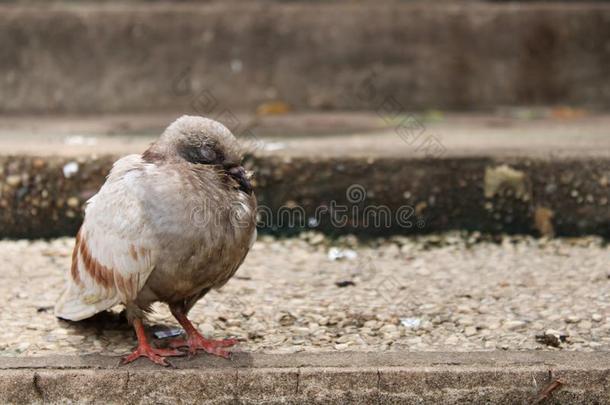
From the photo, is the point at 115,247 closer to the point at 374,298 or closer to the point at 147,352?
the point at 147,352

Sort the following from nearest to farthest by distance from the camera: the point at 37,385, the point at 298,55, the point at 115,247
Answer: the point at 37,385, the point at 115,247, the point at 298,55

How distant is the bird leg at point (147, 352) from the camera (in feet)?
10.3

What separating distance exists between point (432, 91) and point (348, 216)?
8.51 feet

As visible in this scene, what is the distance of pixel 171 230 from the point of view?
9.97ft

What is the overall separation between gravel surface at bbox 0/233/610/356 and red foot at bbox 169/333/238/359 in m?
0.08

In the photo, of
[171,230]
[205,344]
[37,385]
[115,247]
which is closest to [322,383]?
[205,344]

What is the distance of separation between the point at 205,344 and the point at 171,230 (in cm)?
48

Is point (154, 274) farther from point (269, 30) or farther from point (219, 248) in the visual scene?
point (269, 30)

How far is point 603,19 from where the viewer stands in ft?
23.2

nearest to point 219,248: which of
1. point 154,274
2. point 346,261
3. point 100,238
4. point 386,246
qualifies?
point 154,274

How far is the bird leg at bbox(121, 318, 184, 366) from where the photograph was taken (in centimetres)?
313

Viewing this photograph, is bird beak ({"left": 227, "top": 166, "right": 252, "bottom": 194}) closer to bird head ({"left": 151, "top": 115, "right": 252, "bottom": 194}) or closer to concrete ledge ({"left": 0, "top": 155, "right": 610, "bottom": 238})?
bird head ({"left": 151, "top": 115, "right": 252, "bottom": 194})

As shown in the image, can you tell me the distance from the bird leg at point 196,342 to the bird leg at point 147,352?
58mm

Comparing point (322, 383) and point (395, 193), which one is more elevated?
point (395, 193)
